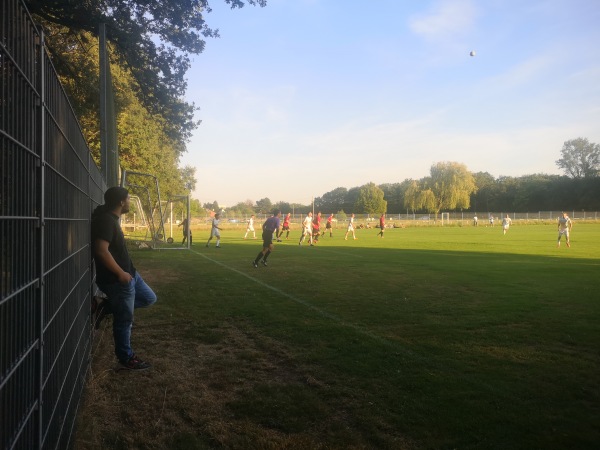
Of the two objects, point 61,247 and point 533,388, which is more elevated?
point 61,247

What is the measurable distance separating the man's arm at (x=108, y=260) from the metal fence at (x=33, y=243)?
2.85 feet

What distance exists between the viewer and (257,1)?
1412 cm

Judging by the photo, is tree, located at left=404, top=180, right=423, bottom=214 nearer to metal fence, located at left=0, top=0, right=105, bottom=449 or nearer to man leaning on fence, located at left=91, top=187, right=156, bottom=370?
man leaning on fence, located at left=91, top=187, right=156, bottom=370

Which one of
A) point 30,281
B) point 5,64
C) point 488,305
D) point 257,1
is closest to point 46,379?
point 30,281

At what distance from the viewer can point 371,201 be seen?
11219 cm

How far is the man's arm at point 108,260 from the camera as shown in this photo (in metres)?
4.81

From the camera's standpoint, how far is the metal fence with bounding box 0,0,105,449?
1.95 m

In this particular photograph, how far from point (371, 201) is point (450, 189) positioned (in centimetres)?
2574

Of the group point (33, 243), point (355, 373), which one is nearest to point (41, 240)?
point (33, 243)

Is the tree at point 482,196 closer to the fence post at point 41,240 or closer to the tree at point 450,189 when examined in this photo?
the tree at point 450,189

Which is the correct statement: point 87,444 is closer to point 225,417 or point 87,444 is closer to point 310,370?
point 225,417

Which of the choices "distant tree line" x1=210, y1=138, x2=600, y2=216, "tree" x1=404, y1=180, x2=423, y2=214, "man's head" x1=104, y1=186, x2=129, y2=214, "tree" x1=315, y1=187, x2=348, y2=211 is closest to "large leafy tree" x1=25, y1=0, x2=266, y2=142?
"man's head" x1=104, y1=186, x2=129, y2=214

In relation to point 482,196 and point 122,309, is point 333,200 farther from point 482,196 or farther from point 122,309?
point 122,309

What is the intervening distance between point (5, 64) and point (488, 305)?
8.76 metres
